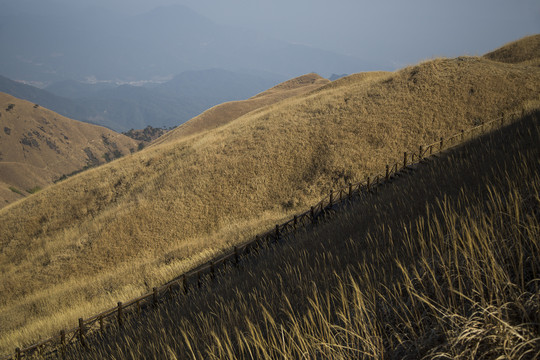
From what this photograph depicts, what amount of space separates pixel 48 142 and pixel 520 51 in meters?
193

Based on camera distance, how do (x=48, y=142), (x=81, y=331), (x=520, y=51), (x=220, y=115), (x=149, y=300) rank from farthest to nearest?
(x=48, y=142) → (x=220, y=115) → (x=520, y=51) → (x=149, y=300) → (x=81, y=331)

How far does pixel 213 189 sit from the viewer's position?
25781 mm

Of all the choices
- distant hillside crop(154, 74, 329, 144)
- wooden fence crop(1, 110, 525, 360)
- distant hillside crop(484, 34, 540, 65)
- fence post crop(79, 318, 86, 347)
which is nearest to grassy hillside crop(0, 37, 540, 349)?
wooden fence crop(1, 110, 525, 360)

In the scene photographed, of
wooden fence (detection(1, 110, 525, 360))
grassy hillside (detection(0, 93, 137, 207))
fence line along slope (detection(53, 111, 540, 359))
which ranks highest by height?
grassy hillside (detection(0, 93, 137, 207))

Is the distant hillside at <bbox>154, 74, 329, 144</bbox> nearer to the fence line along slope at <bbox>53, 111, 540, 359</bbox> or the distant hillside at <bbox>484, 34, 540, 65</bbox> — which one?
the distant hillside at <bbox>484, 34, 540, 65</bbox>

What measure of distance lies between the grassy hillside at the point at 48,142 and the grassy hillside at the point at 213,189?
4658 inches

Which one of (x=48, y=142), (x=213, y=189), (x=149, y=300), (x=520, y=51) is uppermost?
(x=48, y=142)

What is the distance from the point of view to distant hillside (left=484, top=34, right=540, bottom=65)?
1401 inches

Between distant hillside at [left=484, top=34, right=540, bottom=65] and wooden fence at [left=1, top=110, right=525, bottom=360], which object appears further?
distant hillside at [left=484, top=34, right=540, bottom=65]

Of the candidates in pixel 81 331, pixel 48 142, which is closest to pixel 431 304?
pixel 81 331

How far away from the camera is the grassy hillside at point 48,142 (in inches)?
5699

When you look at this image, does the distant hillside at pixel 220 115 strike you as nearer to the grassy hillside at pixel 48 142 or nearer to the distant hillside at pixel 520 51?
the distant hillside at pixel 520 51

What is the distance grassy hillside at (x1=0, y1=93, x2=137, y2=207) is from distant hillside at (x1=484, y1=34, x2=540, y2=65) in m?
148

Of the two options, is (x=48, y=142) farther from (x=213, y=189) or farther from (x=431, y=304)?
(x=431, y=304)
